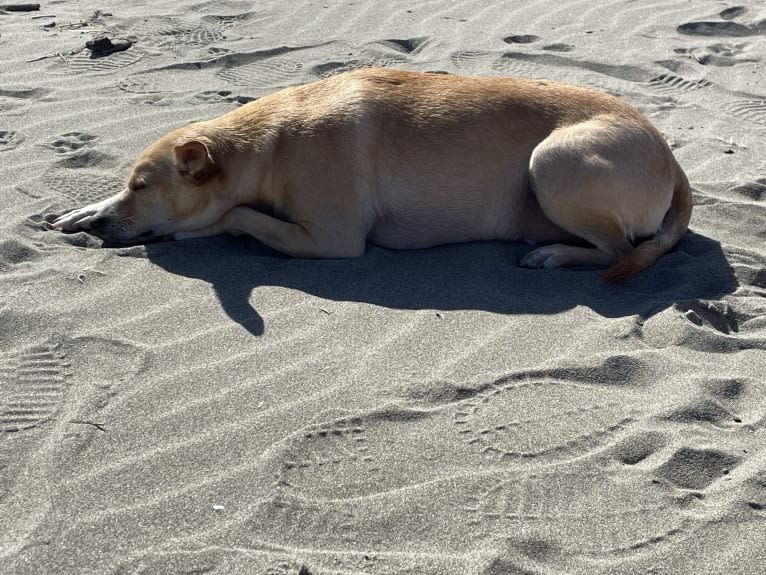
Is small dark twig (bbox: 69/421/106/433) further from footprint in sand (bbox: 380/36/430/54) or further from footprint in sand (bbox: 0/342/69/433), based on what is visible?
footprint in sand (bbox: 380/36/430/54)

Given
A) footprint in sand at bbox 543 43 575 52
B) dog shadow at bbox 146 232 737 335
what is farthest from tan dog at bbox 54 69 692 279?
footprint in sand at bbox 543 43 575 52

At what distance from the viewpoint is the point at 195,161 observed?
5.09 meters

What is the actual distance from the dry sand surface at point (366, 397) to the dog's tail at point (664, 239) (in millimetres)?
74

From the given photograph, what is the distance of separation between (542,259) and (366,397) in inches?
68.3

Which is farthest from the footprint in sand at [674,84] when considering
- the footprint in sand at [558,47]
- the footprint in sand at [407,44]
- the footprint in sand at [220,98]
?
the footprint in sand at [220,98]

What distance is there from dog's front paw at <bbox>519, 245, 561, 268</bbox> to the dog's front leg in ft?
2.88

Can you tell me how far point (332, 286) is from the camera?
4.70 m

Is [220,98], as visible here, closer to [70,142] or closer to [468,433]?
[70,142]

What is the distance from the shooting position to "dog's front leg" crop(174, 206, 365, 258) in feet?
16.6

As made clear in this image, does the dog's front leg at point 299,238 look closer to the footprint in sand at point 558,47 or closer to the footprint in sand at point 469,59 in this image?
the footprint in sand at point 469,59


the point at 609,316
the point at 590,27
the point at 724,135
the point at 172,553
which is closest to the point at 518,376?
the point at 609,316

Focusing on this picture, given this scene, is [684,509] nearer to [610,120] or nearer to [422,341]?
[422,341]

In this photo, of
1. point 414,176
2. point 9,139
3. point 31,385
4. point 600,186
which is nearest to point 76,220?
point 9,139

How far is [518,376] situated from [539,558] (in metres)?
1.08
